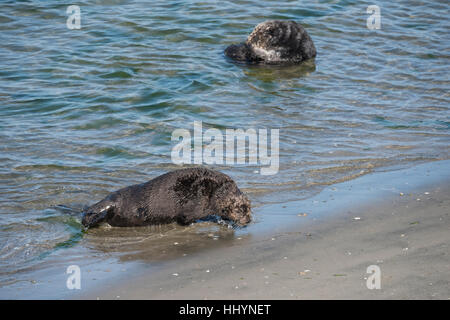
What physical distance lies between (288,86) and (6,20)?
6176mm

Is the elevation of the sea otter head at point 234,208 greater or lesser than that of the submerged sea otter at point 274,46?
lesser

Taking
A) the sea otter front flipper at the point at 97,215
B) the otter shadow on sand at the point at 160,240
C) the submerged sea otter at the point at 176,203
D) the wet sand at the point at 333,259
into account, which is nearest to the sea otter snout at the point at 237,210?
the submerged sea otter at the point at 176,203

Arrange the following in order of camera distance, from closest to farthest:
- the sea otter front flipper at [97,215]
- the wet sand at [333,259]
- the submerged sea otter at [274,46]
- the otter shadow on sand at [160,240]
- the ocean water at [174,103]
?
the wet sand at [333,259] < the otter shadow on sand at [160,240] < the sea otter front flipper at [97,215] < the ocean water at [174,103] < the submerged sea otter at [274,46]

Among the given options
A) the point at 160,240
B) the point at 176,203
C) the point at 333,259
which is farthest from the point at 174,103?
the point at 333,259

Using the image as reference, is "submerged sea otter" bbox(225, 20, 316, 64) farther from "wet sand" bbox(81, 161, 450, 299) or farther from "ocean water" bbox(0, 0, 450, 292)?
"wet sand" bbox(81, 161, 450, 299)

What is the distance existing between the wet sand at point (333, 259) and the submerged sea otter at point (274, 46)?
6.11 metres

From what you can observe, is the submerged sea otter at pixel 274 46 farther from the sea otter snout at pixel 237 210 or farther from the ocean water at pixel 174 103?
the sea otter snout at pixel 237 210

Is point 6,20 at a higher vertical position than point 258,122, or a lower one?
higher

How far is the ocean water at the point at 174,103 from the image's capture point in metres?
6.85

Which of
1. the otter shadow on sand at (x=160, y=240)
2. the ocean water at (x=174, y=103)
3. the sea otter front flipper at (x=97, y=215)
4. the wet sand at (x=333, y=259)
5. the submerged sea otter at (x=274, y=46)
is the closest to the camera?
the wet sand at (x=333, y=259)

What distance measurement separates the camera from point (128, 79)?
1155 cm

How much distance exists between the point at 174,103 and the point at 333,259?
18.2 feet
